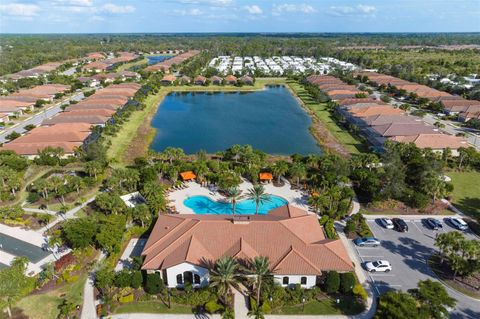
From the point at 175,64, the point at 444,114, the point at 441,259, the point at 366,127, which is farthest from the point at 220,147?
the point at 175,64

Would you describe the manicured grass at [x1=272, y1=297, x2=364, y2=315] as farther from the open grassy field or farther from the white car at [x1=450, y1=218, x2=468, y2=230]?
the open grassy field

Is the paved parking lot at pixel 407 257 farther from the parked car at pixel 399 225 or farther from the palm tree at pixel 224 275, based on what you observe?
the palm tree at pixel 224 275

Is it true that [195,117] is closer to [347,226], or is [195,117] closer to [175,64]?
[347,226]

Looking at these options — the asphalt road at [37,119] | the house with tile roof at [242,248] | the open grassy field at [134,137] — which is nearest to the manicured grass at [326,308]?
the house with tile roof at [242,248]

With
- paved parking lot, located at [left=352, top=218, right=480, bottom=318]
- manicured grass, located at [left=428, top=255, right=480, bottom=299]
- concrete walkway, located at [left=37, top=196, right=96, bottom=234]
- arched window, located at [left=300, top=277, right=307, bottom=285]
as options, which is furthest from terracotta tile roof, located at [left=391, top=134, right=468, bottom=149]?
concrete walkway, located at [left=37, top=196, right=96, bottom=234]

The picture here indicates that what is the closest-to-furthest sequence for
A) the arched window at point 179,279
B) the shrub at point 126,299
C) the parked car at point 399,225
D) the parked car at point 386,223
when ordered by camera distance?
the shrub at point 126,299 → the arched window at point 179,279 → the parked car at point 399,225 → the parked car at point 386,223

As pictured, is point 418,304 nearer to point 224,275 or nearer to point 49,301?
point 224,275

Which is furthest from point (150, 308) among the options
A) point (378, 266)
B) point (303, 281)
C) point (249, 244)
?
point (378, 266)
